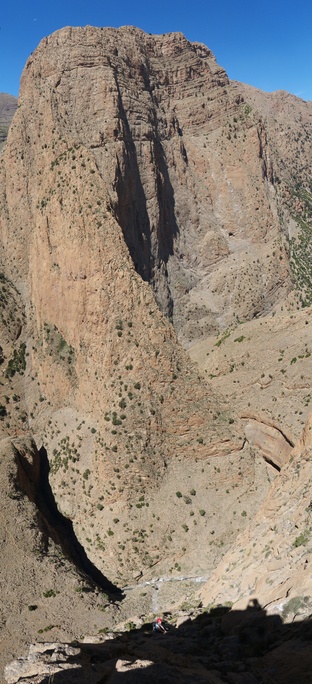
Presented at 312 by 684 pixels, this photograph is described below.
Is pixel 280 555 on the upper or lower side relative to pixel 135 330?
lower

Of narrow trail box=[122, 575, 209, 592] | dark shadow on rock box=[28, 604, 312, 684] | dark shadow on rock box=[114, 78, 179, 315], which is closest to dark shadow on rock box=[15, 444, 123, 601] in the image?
narrow trail box=[122, 575, 209, 592]

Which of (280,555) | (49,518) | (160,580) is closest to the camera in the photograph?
(280,555)

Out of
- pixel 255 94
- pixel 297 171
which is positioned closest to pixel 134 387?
pixel 297 171

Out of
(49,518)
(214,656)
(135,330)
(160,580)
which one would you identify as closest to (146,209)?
(135,330)

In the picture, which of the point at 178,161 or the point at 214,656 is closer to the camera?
the point at 214,656

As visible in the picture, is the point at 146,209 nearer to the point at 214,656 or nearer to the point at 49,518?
the point at 49,518

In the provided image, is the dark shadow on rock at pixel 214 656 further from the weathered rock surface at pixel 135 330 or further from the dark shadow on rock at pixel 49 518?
the dark shadow on rock at pixel 49 518

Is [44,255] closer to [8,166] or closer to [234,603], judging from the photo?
[8,166]

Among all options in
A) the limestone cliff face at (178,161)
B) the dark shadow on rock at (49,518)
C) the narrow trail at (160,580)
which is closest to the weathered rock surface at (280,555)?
the narrow trail at (160,580)
